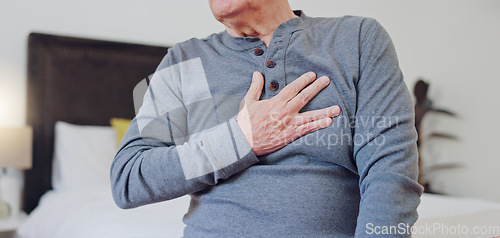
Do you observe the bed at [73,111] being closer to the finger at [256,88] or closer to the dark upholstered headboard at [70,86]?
the dark upholstered headboard at [70,86]

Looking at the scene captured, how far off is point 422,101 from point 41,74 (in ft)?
8.97

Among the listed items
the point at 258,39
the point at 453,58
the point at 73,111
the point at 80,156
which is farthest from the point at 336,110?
the point at 453,58

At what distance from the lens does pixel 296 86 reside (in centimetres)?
93

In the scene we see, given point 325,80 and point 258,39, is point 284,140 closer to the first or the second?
point 325,80

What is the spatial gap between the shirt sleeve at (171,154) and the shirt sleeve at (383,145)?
218mm

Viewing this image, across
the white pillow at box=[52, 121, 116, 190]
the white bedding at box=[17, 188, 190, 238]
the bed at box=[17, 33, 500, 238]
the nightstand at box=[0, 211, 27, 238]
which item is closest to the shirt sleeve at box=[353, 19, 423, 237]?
the white bedding at box=[17, 188, 190, 238]

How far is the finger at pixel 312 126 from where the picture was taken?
886 millimetres

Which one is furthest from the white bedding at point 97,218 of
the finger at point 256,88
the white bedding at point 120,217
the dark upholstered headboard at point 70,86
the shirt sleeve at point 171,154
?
the finger at point 256,88

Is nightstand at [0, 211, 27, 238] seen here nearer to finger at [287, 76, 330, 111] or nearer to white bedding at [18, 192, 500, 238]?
white bedding at [18, 192, 500, 238]

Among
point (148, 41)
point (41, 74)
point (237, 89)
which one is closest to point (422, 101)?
point (148, 41)

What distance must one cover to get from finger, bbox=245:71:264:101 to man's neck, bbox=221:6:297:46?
0.13m

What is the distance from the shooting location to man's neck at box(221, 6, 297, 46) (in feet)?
3.39

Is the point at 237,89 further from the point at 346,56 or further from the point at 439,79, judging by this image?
the point at 439,79

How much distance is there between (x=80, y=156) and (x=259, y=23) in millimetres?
1857
